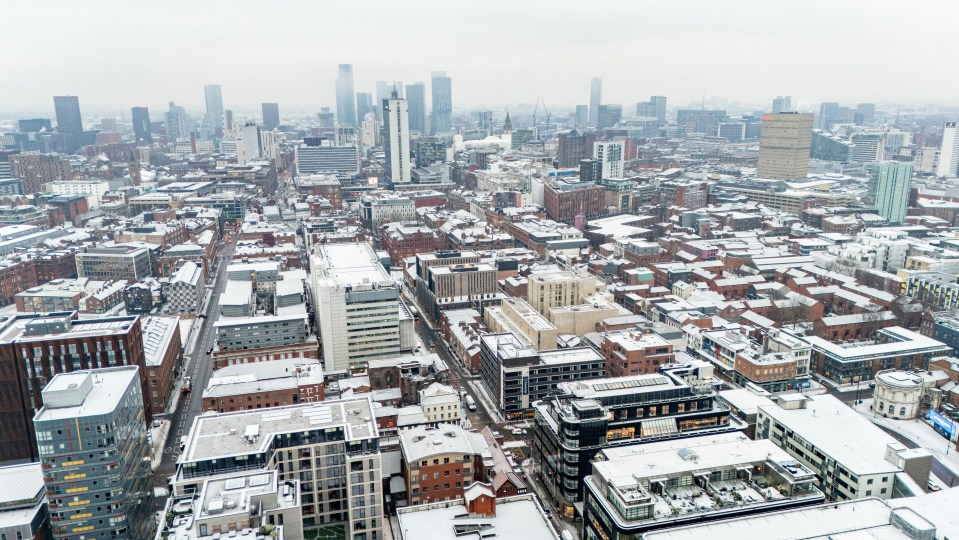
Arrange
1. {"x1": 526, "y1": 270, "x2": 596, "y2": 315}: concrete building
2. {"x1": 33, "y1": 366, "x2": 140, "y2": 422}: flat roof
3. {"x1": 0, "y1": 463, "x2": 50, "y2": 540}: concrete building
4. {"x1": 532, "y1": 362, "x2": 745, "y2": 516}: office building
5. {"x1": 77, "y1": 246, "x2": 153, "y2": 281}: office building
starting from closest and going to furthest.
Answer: {"x1": 0, "y1": 463, "x2": 50, "y2": 540}: concrete building, {"x1": 33, "y1": 366, "x2": 140, "y2": 422}: flat roof, {"x1": 532, "y1": 362, "x2": 745, "y2": 516}: office building, {"x1": 526, "y1": 270, "x2": 596, "y2": 315}: concrete building, {"x1": 77, "y1": 246, "x2": 153, "y2": 281}: office building

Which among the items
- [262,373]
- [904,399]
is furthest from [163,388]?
[904,399]

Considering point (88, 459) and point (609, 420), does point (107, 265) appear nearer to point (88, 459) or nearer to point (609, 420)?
point (88, 459)

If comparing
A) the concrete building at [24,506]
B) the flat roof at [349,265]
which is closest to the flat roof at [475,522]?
the concrete building at [24,506]

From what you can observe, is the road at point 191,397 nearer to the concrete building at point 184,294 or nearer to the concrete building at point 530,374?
the concrete building at point 184,294

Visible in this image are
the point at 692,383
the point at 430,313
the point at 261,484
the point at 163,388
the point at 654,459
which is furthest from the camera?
the point at 430,313

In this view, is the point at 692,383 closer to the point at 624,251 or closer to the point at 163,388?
the point at 163,388

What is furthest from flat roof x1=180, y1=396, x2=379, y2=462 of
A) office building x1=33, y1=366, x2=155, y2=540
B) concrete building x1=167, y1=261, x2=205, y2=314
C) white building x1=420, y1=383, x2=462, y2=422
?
concrete building x1=167, y1=261, x2=205, y2=314

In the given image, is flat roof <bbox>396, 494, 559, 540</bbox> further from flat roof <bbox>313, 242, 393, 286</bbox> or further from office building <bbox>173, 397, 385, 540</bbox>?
flat roof <bbox>313, 242, 393, 286</bbox>
